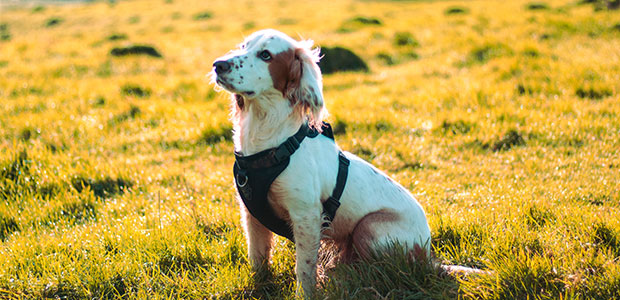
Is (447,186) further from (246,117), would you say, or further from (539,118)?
(246,117)

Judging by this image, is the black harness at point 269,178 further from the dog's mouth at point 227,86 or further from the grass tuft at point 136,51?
the grass tuft at point 136,51

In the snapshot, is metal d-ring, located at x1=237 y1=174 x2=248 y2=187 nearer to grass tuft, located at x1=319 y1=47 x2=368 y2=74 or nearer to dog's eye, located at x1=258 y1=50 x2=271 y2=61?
dog's eye, located at x1=258 y1=50 x2=271 y2=61

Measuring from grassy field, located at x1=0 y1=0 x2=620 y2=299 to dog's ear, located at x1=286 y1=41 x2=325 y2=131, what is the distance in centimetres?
97

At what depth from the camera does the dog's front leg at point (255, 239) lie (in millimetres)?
3265

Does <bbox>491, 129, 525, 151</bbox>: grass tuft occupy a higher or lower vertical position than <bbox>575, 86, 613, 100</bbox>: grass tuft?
lower

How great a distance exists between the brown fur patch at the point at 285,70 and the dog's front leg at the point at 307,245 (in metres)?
0.73

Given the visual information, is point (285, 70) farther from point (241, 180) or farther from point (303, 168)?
point (241, 180)

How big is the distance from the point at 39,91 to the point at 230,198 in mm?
5615

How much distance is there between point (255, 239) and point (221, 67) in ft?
3.94

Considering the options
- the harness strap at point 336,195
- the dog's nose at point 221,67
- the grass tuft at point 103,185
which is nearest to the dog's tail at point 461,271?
the harness strap at point 336,195

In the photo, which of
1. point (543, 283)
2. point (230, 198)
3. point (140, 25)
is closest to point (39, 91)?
point (230, 198)

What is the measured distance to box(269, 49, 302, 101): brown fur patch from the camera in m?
2.84

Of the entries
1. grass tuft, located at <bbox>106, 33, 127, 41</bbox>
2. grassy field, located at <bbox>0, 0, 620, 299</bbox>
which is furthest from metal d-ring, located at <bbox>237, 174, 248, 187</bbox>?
grass tuft, located at <bbox>106, 33, 127, 41</bbox>

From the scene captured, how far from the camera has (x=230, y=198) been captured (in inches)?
177
